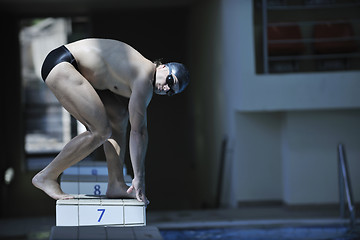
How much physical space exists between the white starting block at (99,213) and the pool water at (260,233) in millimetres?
2451

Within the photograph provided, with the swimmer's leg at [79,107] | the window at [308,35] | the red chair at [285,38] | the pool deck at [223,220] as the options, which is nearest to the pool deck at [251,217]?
the pool deck at [223,220]

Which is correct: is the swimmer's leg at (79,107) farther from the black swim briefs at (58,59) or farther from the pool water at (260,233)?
the pool water at (260,233)

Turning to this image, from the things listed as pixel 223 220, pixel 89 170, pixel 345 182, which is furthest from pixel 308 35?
pixel 89 170

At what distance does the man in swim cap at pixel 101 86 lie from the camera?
315cm

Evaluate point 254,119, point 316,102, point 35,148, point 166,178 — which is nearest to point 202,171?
point 166,178

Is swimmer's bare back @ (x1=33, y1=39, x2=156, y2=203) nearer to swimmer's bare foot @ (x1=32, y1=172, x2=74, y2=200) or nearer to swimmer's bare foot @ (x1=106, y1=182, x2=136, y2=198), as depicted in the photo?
swimmer's bare foot @ (x1=32, y1=172, x2=74, y2=200)

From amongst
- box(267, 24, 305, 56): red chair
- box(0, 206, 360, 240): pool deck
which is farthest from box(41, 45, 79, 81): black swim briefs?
box(267, 24, 305, 56): red chair

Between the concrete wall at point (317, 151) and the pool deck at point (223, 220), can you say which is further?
the concrete wall at point (317, 151)

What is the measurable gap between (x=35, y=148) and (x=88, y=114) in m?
10.00

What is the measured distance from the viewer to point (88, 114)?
3.17 meters

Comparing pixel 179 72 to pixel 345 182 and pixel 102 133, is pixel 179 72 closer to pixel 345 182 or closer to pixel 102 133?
pixel 102 133

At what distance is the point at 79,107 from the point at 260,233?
2.94 m

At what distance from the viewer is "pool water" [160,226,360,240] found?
5.46 metres

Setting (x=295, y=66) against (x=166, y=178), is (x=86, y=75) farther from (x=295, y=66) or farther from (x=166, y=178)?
(x=166, y=178)
